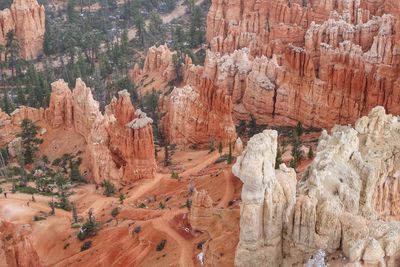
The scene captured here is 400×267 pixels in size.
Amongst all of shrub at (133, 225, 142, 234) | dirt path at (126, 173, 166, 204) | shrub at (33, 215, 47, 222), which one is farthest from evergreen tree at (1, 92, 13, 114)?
shrub at (133, 225, 142, 234)

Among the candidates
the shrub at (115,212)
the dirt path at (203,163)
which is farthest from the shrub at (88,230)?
the dirt path at (203,163)

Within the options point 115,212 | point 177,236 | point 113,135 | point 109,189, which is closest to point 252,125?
point 113,135

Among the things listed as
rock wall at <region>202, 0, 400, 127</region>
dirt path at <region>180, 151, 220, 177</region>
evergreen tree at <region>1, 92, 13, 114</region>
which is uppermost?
rock wall at <region>202, 0, 400, 127</region>

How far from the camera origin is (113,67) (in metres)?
82.3

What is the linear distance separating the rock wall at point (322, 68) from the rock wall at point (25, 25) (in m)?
40.1

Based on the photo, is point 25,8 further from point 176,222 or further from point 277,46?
point 176,222

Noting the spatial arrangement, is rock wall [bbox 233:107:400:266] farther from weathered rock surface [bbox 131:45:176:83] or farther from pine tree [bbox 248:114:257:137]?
weathered rock surface [bbox 131:45:176:83]

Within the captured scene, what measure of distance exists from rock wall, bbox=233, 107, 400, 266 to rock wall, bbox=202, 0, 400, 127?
79.3ft

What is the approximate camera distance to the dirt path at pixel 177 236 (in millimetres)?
28547

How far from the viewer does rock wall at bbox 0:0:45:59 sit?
90.6 metres

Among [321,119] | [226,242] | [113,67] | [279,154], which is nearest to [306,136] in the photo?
[321,119]

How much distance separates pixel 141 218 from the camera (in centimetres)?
3653

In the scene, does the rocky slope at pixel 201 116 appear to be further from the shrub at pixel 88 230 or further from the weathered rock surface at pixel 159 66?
the weathered rock surface at pixel 159 66

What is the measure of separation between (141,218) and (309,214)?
17441 mm
